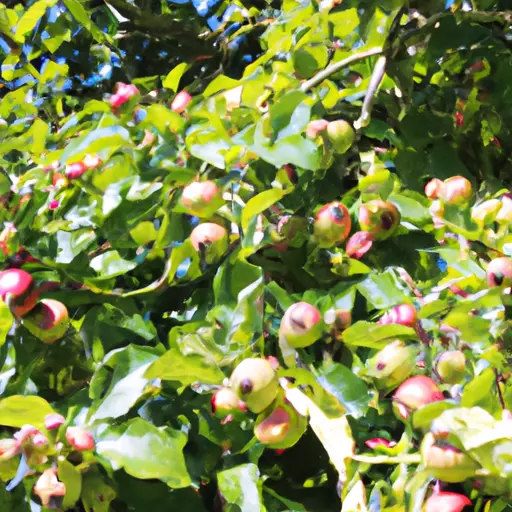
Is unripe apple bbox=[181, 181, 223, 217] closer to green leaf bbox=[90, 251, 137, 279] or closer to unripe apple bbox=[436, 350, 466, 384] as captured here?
green leaf bbox=[90, 251, 137, 279]

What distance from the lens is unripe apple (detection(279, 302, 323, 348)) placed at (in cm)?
54

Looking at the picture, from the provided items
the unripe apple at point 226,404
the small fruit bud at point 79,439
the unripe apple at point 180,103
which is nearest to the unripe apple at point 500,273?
the unripe apple at point 226,404

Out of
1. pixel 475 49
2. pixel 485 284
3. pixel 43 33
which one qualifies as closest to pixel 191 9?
pixel 43 33

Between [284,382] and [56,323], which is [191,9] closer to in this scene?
[56,323]

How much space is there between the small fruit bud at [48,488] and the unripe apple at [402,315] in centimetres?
27

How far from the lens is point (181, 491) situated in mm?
548

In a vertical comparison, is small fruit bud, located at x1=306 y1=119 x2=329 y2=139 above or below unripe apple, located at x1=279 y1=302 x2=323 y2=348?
above

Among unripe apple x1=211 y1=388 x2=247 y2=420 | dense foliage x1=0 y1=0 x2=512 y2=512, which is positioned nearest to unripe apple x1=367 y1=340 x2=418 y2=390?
dense foliage x1=0 y1=0 x2=512 y2=512

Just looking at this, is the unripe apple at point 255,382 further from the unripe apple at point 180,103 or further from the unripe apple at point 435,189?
the unripe apple at point 180,103

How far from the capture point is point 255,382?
490 millimetres

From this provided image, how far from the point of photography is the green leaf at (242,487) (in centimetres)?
50

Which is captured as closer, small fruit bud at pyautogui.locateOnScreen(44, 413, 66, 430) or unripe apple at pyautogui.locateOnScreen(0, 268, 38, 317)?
small fruit bud at pyautogui.locateOnScreen(44, 413, 66, 430)

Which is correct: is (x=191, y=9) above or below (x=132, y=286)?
above

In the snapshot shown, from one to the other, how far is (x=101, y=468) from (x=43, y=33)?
86 centimetres
